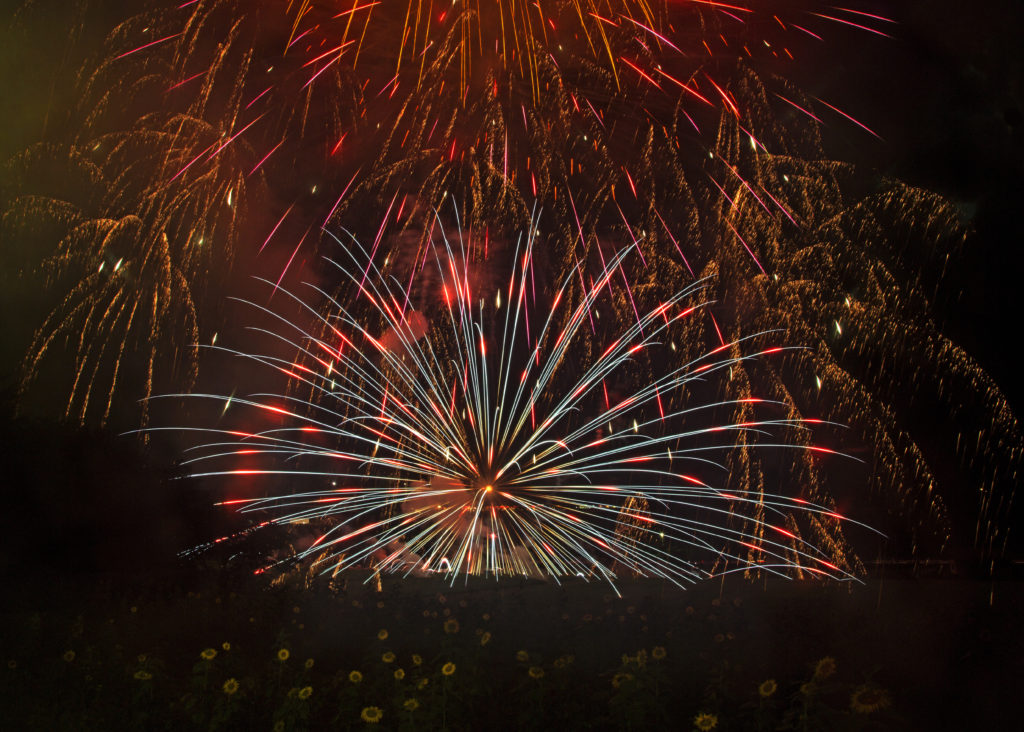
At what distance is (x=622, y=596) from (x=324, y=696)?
2811 mm

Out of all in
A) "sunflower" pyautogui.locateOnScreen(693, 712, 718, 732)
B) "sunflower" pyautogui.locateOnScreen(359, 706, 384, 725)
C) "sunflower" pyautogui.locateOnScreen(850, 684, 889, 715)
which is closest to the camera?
"sunflower" pyautogui.locateOnScreen(850, 684, 889, 715)

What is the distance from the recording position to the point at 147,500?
499 inches

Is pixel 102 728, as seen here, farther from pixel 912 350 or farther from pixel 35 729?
pixel 912 350

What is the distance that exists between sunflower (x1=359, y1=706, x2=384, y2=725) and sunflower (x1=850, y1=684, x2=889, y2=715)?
9.98 ft

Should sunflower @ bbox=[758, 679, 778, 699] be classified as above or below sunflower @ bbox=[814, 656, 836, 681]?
below

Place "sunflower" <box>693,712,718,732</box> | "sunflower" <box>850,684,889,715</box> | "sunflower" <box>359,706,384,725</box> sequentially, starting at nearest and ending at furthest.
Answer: "sunflower" <box>850,684,889,715</box>
"sunflower" <box>693,712,718,732</box>
"sunflower" <box>359,706,384,725</box>

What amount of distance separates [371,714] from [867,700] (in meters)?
3.18

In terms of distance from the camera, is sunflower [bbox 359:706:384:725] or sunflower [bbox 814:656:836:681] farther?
sunflower [bbox 359:706:384:725]

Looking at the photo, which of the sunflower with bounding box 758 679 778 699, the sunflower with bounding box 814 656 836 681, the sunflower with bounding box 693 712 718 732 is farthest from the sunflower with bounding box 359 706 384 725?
the sunflower with bounding box 814 656 836 681

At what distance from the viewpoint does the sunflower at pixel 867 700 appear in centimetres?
465

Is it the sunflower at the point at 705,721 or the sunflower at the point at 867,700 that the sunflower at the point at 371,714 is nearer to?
the sunflower at the point at 705,721

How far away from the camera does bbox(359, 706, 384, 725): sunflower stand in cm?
542

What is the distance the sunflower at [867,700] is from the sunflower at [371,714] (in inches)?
120

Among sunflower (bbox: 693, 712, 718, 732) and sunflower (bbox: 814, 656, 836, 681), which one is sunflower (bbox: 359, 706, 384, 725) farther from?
sunflower (bbox: 814, 656, 836, 681)
